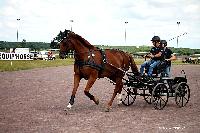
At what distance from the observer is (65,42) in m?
11.8

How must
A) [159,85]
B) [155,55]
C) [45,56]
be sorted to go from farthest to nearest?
[45,56] < [155,55] < [159,85]

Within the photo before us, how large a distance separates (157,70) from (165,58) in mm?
606

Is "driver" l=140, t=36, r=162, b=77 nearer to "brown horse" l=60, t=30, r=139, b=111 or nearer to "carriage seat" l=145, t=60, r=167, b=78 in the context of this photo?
"carriage seat" l=145, t=60, r=167, b=78

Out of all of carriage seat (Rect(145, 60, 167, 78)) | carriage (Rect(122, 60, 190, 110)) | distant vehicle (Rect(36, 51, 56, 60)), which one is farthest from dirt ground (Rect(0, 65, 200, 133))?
distant vehicle (Rect(36, 51, 56, 60))

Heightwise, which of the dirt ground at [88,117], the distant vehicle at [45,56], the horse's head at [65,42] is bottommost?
the dirt ground at [88,117]

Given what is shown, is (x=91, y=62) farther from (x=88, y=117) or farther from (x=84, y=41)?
(x=88, y=117)

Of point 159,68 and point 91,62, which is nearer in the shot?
point 91,62

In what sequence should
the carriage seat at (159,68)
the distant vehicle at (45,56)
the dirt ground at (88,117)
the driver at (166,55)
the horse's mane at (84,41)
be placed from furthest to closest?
Result: 1. the distant vehicle at (45,56)
2. the driver at (166,55)
3. the carriage seat at (159,68)
4. the horse's mane at (84,41)
5. the dirt ground at (88,117)

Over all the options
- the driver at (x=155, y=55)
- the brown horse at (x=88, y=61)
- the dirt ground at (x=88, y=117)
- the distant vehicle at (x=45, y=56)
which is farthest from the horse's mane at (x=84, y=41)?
the distant vehicle at (x=45, y=56)

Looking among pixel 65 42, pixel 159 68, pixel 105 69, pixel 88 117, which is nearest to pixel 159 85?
pixel 159 68

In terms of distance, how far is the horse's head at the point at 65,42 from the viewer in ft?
38.5

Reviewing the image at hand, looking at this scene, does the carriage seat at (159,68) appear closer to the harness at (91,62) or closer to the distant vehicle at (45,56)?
the harness at (91,62)

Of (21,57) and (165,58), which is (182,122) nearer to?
(165,58)

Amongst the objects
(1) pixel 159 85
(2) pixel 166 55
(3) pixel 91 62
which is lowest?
(1) pixel 159 85
